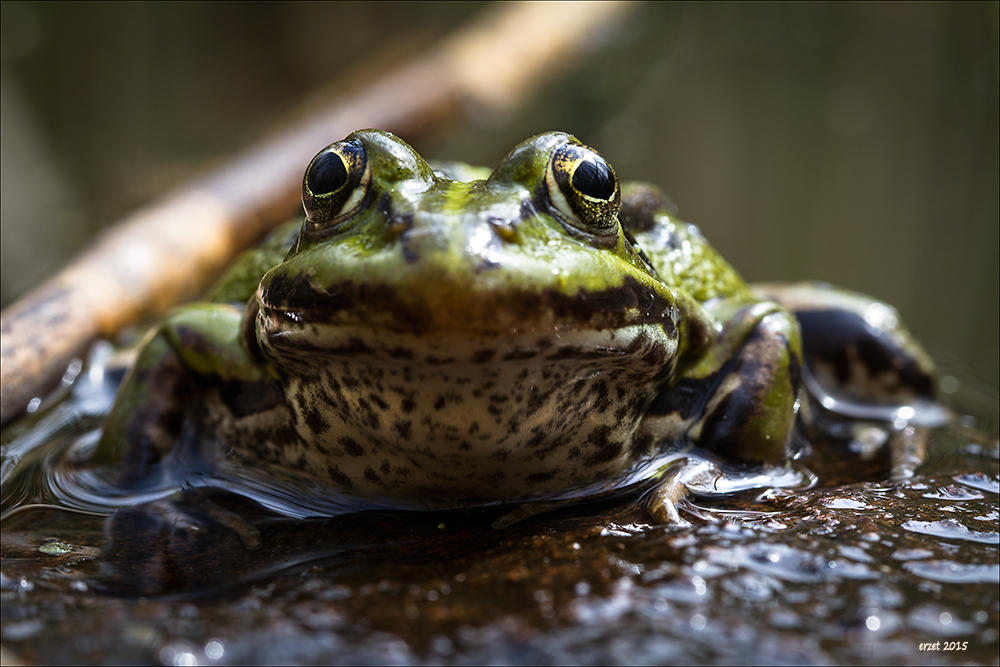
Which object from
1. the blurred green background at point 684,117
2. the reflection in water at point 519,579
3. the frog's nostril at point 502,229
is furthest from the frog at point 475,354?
the blurred green background at point 684,117

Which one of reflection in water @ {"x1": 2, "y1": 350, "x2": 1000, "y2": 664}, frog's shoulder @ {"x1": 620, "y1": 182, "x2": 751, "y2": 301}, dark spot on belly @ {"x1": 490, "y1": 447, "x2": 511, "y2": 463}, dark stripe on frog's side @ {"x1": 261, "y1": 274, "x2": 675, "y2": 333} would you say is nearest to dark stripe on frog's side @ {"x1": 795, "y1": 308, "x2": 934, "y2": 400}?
frog's shoulder @ {"x1": 620, "y1": 182, "x2": 751, "y2": 301}

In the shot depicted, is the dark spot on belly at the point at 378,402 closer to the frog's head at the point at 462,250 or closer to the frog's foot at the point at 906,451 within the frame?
the frog's head at the point at 462,250

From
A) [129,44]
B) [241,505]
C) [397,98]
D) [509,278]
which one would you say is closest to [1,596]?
[241,505]

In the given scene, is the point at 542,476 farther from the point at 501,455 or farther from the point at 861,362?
the point at 861,362

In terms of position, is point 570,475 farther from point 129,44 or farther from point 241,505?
point 129,44

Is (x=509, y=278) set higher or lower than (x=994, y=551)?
higher

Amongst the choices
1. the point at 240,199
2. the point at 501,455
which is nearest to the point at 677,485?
the point at 501,455

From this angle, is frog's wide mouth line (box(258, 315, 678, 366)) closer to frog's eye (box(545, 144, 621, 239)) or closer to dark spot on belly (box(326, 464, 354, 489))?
frog's eye (box(545, 144, 621, 239))
